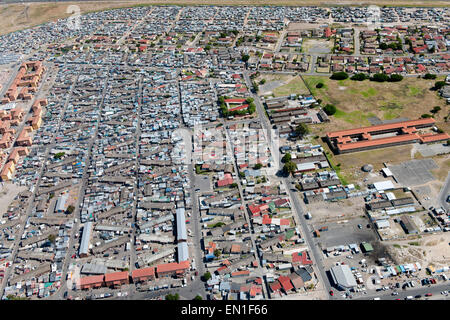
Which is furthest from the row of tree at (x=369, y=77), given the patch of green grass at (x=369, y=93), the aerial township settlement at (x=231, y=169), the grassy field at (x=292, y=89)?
the grassy field at (x=292, y=89)

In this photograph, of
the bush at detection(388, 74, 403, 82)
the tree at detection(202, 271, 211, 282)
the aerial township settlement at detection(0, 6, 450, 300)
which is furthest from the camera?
the bush at detection(388, 74, 403, 82)

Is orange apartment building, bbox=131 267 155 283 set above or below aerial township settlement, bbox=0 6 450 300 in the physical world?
below

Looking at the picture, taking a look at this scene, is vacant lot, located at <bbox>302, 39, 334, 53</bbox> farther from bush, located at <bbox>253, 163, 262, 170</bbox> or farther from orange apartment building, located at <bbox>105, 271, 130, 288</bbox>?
orange apartment building, located at <bbox>105, 271, 130, 288</bbox>

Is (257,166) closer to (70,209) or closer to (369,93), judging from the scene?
(70,209)

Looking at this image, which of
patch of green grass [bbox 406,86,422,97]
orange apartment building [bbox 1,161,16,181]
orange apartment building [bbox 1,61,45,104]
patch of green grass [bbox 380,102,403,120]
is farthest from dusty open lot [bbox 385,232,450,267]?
orange apartment building [bbox 1,61,45,104]

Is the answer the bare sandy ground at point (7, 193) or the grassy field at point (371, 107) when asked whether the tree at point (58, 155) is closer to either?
the bare sandy ground at point (7, 193)
